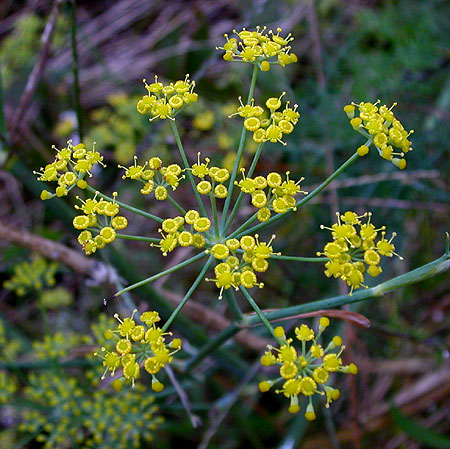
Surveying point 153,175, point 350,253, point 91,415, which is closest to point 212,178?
point 153,175

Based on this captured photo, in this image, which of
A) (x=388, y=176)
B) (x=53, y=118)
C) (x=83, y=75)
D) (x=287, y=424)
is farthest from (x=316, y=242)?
(x=83, y=75)

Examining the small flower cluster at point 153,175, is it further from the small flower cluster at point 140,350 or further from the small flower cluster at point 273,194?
the small flower cluster at point 140,350

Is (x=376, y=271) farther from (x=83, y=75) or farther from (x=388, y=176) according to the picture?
(x=83, y=75)

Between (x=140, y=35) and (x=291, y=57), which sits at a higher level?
(x=291, y=57)

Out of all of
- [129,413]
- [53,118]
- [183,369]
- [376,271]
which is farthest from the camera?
[53,118]

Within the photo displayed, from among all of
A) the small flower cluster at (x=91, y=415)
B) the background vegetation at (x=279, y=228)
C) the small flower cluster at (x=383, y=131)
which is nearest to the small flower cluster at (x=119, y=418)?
the small flower cluster at (x=91, y=415)

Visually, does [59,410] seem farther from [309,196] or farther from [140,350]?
[309,196]
